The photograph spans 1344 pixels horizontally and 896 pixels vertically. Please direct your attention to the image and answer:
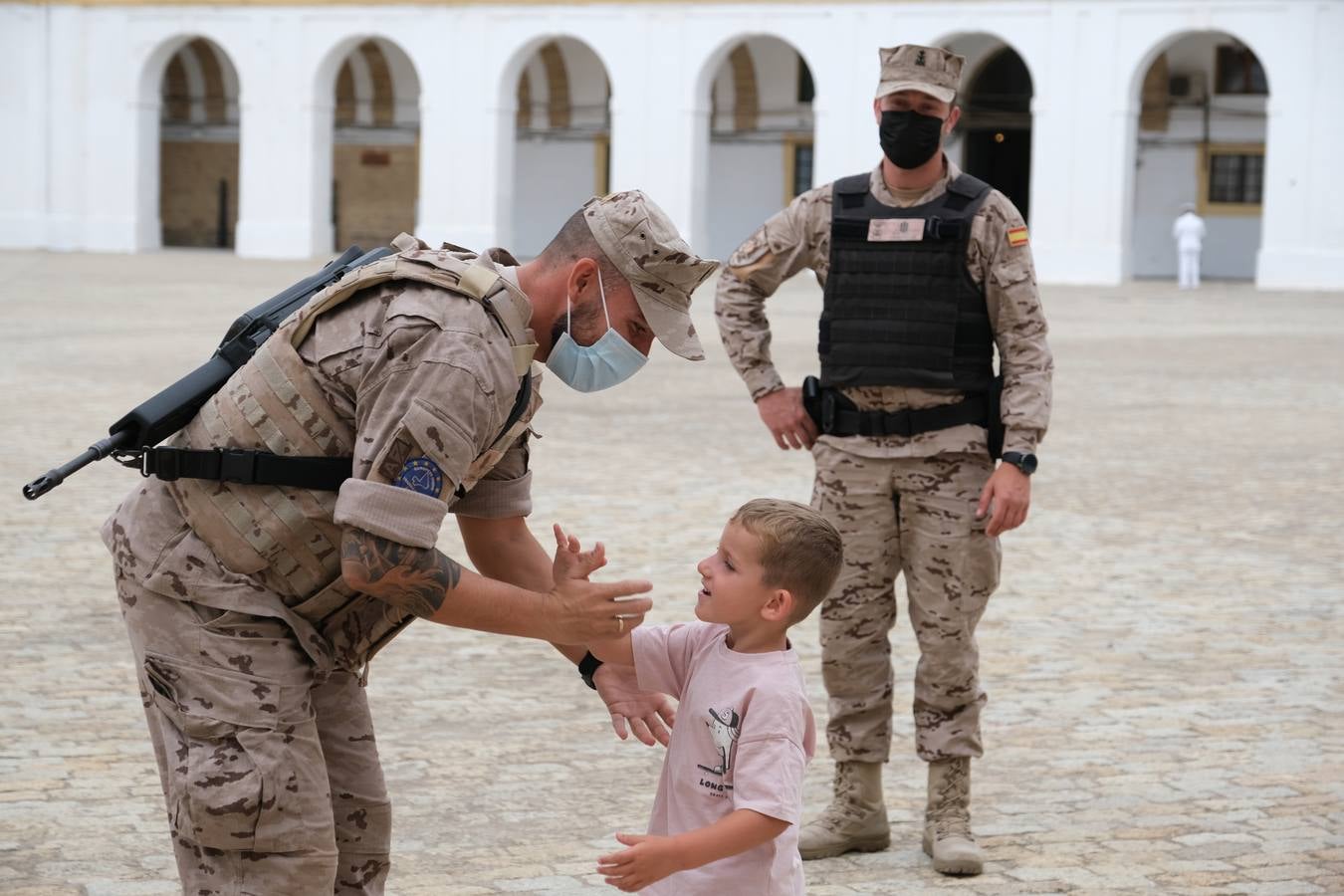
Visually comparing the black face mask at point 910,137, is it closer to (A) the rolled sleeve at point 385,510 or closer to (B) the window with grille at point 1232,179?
(A) the rolled sleeve at point 385,510


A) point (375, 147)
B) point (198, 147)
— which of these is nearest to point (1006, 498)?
point (375, 147)

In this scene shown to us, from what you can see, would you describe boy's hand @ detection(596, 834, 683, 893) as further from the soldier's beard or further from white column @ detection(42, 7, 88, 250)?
white column @ detection(42, 7, 88, 250)

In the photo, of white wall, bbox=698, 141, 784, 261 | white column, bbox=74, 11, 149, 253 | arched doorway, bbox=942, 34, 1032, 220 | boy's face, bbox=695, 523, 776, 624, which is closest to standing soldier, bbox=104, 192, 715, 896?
boy's face, bbox=695, 523, 776, 624

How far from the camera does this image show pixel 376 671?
23.2ft

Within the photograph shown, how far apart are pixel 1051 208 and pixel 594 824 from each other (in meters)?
34.4

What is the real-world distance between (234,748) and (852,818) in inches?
88.5

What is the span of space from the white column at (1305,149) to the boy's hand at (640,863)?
35.0 m

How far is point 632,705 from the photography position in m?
3.73

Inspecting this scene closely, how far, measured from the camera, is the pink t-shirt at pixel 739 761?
3.36 m

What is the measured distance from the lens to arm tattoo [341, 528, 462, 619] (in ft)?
10.1

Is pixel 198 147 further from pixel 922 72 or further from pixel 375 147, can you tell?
pixel 922 72

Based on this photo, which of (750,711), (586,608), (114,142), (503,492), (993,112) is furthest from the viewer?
(114,142)

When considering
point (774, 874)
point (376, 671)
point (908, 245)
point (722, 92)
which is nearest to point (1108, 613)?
point (376, 671)

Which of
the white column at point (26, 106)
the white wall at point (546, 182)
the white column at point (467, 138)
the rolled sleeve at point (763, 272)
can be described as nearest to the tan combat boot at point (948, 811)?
the rolled sleeve at point (763, 272)
